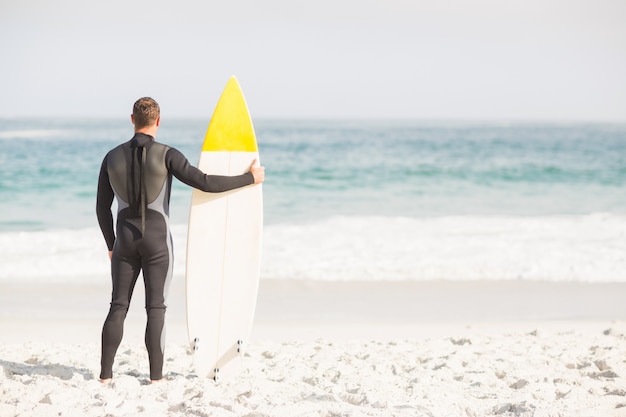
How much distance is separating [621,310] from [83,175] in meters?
12.5

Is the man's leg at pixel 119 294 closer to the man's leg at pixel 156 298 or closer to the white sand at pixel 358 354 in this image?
the man's leg at pixel 156 298

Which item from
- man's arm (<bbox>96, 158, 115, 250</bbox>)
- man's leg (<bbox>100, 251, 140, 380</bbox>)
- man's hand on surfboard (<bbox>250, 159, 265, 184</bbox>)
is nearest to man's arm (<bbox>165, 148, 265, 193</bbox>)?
man's hand on surfboard (<bbox>250, 159, 265, 184</bbox>)

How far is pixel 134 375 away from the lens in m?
3.64

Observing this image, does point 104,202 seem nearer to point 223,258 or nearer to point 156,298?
point 156,298

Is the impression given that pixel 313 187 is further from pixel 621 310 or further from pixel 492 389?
pixel 492 389

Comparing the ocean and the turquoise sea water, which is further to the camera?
the turquoise sea water

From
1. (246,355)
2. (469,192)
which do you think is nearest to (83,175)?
(469,192)

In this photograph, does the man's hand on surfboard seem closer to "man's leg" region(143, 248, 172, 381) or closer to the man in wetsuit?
the man in wetsuit

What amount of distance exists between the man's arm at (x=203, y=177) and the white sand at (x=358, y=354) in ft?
3.20

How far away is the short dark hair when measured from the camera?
124 inches

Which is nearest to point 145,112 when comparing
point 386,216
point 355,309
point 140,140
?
point 140,140

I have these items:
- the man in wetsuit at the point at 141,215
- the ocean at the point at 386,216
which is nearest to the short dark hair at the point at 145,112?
the man in wetsuit at the point at 141,215

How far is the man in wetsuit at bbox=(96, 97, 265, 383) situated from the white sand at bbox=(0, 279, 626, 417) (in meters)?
0.31

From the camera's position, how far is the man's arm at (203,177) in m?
3.18
